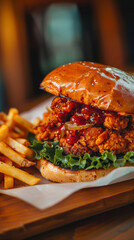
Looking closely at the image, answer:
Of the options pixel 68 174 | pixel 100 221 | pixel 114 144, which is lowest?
pixel 100 221

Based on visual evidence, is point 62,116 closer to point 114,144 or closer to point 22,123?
point 114,144

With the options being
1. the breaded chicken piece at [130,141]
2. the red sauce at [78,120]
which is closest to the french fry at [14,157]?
the red sauce at [78,120]

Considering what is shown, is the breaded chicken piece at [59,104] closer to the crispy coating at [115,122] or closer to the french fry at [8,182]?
the crispy coating at [115,122]

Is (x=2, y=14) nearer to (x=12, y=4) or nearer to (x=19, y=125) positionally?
(x=12, y=4)

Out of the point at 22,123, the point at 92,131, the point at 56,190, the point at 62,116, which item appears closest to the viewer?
the point at 56,190

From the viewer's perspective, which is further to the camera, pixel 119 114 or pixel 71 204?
pixel 119 114

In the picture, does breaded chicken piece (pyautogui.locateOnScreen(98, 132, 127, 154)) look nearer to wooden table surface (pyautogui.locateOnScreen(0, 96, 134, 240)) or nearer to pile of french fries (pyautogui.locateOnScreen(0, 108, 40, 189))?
Result: wooden table surface (pyautogui.locateOnScreen(0, 96, 134, 240))

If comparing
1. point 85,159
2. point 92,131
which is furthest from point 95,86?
point 85,159

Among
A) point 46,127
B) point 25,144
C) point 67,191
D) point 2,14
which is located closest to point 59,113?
point 46,127
